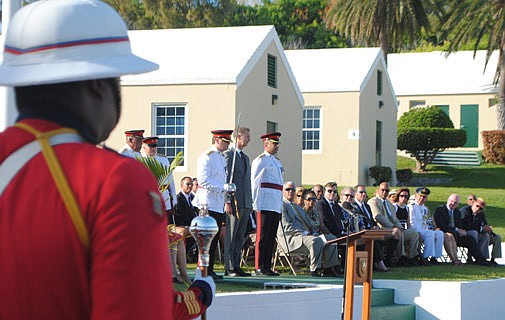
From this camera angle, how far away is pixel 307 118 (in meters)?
31.0

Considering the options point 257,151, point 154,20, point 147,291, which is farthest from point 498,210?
point 154,20

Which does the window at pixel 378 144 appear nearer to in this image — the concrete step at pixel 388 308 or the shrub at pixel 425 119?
the shrub at pixel 425 119

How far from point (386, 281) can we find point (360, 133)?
59.7ft

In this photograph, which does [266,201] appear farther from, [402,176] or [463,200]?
[402,176]

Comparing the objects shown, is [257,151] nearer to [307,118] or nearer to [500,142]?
[307,118]

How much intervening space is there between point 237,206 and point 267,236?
687 millimetres

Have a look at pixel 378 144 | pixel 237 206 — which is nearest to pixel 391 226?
pixel 237 206

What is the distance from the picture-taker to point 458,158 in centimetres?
4341

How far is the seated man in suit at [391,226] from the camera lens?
16188 mm

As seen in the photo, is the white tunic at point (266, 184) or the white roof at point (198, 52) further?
the white roof at point (198, 52)

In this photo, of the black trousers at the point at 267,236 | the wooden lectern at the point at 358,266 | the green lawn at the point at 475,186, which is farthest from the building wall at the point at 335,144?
the wooden lectern at the point at 358,266

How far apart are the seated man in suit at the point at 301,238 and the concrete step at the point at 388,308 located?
1175 mm

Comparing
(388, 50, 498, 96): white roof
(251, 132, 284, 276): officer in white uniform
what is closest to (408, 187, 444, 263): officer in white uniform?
(251, 132, 284, 276): officer in white uniform

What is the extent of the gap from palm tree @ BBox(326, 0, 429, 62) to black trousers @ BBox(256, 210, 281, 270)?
2687 centimetres
